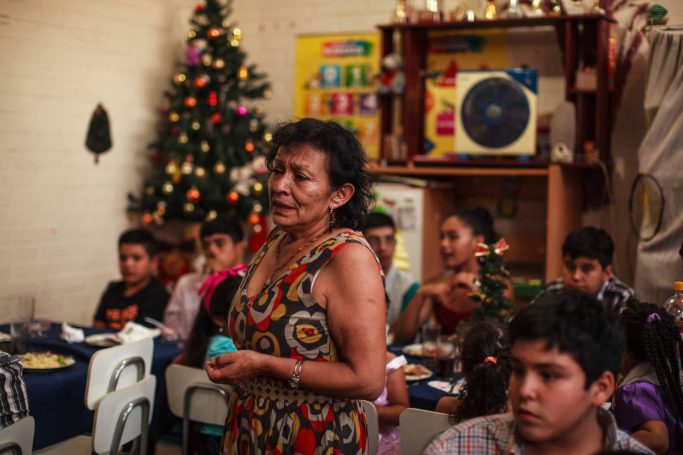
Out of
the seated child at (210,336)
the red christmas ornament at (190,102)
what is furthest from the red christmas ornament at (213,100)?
the seated child at (210,336)

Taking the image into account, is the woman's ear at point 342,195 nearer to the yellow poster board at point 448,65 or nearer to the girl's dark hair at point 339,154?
the girl's dark hair at point 339,154

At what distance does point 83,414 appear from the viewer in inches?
128

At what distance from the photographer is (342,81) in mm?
6129

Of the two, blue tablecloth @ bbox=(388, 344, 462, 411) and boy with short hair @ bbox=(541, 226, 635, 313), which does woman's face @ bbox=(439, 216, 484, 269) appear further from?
blue tablecloth @ bbox=(388, 344, 462, 411)

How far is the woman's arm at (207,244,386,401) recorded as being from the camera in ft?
6.01

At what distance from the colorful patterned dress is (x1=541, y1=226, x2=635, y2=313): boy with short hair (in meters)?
2.05

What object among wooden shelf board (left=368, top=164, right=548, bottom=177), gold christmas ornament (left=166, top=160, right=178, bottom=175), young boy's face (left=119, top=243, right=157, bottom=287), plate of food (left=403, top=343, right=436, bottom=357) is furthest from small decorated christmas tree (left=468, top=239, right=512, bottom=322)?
gold christmas ornament (left=166, top=160, right=178, bottom=175)

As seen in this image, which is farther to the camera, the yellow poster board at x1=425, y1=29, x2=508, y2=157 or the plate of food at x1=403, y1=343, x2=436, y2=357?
the yellow poster board at x1=425, y1=29, x2=508, y2=157

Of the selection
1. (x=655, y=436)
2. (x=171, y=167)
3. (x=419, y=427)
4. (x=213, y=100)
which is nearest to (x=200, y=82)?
(x=213, y=100)

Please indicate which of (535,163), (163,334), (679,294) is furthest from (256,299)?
(535,163)

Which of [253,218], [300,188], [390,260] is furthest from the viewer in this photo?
[253,218]

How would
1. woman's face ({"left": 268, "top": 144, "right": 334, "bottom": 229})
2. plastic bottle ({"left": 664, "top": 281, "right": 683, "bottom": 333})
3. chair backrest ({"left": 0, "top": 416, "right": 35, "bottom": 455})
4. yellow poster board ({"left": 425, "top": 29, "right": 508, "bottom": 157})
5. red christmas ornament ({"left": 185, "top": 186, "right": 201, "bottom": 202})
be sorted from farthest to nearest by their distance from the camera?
red christmas ornament ({"left": 185, "top": 186, "right": 201, "bottom": 202}), yellow poster board ({"left": 425, "top": 29, "right": 508, "bottom": 157}), plastic bottle ({"left": 664, "top": 281, "right": 683, "bottom": 333}), chair backrest ({"left": 0, "top": 416, "right": 35, "bottom": 455}), woman's face ({"left": 268, "top": 144, "right": 334, "bottom": 229})

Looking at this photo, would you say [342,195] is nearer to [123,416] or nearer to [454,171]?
[123,416]

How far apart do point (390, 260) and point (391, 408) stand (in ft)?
5.12
